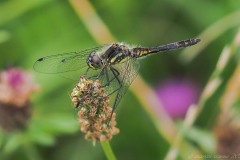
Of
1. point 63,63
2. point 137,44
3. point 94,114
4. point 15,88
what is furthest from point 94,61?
point 137,44

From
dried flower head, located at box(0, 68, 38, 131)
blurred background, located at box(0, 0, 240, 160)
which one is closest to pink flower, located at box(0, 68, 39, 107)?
dried flower head, located at box(0, 68, 38, 131)

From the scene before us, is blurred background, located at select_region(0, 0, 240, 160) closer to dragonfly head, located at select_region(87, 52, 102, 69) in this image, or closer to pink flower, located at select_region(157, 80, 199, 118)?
pink flower, located at select_region(157, 80, 199, 118)

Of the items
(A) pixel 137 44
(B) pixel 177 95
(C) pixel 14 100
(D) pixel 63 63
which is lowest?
(D) pixel 63 63

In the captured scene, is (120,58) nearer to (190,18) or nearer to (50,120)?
(50,120)

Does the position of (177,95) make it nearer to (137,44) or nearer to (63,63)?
(137,44)

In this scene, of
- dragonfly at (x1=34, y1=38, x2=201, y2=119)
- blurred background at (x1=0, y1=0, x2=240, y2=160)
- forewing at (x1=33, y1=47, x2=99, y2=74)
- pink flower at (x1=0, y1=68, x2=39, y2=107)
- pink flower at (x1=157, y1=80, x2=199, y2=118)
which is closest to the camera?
dragonfly at (x1=34, y1=38, x2=201, y2=119)
